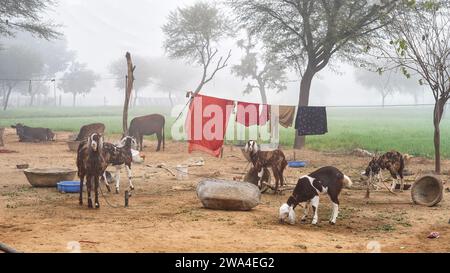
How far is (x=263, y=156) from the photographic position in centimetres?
1239

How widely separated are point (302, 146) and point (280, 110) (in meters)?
3.85

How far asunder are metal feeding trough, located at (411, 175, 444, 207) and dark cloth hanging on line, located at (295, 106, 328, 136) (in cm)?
837

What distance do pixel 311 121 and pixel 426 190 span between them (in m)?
8.55

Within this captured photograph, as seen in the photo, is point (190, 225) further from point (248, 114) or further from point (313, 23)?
point (313, 23)

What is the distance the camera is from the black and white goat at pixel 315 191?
9.03 m

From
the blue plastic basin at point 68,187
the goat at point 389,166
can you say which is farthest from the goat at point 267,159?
the blue plastic basin at point 68,187

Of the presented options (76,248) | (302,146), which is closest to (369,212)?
(76,248)

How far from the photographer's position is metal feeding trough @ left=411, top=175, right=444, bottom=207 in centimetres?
1107

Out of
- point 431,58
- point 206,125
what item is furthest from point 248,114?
point 431,58

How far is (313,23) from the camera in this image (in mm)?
23703

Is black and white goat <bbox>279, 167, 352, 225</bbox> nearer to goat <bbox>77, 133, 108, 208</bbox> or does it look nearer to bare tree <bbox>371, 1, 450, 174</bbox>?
goat <bbox>77, 133, 108, 208</bbox>

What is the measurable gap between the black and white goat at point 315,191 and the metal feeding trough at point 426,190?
110 inches

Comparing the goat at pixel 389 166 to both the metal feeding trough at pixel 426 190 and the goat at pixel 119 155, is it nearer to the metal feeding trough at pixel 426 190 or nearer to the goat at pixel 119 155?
the metal feeding trough at pixel 426 190

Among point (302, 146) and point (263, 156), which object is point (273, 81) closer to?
point (302, 146)
